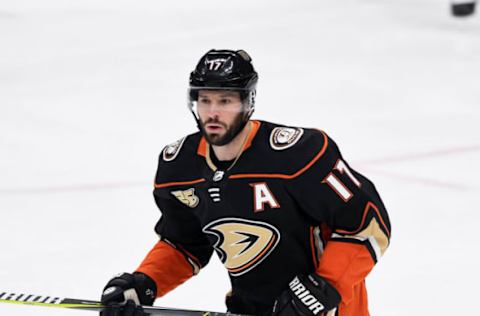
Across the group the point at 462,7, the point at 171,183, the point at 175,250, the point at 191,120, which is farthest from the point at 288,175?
the point at 462,7

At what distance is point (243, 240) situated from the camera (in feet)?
7.90

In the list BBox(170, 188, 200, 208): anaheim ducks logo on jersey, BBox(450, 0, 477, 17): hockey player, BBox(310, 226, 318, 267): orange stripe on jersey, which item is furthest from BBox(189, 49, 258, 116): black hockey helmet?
BBox(450, 0, 477, 17): hockey player

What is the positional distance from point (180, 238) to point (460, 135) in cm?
301

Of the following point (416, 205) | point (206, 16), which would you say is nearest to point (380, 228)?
point (416, 205)

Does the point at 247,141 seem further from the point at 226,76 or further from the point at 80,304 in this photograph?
the point at 80,304

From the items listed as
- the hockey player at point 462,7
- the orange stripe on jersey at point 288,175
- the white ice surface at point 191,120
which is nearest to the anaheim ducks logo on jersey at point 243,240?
the orange stripe on jersey at point 288,175

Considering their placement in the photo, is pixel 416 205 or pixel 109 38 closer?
pixel 416 205

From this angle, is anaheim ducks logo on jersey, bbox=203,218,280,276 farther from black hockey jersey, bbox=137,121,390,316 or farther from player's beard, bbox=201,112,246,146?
player's beard, bbox=201,112,246,146

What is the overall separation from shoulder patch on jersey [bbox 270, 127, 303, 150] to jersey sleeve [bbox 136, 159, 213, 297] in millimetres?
320

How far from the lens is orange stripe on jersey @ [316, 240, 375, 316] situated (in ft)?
7.54

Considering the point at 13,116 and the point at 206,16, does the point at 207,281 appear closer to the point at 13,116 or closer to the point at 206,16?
the point at 13,116

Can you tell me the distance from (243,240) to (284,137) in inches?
10.4

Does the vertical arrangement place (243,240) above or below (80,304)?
above

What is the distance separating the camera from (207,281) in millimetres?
3740
